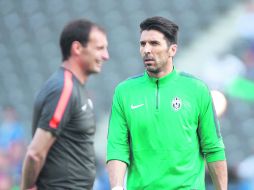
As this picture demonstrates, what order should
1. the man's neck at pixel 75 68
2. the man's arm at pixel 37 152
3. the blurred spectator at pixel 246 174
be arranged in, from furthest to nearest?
1. the blurred spectator at pixel 246 174
2. the man's neck at pixel 75 68
3. the man's arm at pixel 37 152

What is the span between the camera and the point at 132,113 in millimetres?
5602

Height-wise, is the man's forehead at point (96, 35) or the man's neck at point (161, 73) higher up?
the man's forehead at point (96, 35)

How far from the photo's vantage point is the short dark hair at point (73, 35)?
5.04 metres

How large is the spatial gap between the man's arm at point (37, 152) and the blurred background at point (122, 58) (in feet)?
17.4

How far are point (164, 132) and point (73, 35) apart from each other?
100cm

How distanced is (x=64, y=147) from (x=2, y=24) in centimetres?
947

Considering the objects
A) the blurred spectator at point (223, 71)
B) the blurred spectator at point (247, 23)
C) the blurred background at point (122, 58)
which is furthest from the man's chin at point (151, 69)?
the blurred spectator at point (247, 23)

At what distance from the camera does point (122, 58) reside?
1280 cm

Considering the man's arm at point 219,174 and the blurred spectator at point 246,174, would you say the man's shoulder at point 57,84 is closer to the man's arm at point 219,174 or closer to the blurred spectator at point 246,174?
the man's arm at point 219,174

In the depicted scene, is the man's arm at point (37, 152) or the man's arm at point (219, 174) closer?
the man's arm at point (37, 152)

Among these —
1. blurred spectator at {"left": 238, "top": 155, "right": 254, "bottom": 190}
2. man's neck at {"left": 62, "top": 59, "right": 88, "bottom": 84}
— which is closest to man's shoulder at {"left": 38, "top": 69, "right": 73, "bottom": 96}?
man's neck at {"left": 62, "top": 59, "right": 88, "bottom": 84}

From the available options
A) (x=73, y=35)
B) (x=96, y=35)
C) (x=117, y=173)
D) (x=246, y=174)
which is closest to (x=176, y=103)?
(x=117, y=173)

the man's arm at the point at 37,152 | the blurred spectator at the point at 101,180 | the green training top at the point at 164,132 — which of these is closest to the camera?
the man's arm at the point at 37,152

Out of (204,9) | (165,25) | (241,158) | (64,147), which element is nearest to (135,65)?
(204,9)
